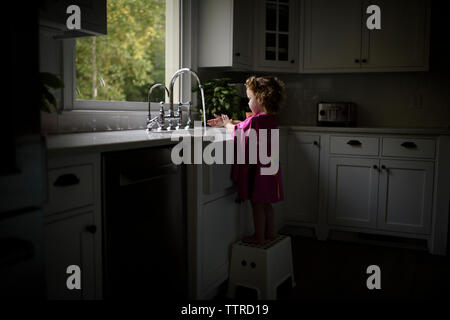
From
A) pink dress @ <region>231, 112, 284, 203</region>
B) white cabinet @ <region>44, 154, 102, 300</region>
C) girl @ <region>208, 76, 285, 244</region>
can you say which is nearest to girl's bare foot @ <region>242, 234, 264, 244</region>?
girl @ <region>208, 76, 285, 244</region>

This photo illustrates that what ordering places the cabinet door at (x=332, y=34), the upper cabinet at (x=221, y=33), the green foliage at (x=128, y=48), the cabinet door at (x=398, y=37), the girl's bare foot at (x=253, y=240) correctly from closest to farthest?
the girl's bare foot at (x=253, y=240)
the upper cabinet at (x=221, y=33)
the cabinet door at (x=398, y=37)
the cabinet door at (x=332, y=34)
the green foliage at (x=128, y=48)

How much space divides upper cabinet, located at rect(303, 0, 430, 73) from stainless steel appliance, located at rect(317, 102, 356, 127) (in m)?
0.30

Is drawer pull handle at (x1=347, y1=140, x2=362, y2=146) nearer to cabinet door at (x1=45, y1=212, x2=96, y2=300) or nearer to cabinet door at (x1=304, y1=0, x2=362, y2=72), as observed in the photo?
cabinet door at (x1=304, y1=0, x2=362, y2=72)

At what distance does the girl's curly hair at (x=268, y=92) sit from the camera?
2426 mm

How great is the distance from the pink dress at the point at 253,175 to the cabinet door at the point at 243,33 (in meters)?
1.06

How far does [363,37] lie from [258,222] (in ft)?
6.61

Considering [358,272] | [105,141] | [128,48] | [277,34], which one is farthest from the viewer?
[128,48]

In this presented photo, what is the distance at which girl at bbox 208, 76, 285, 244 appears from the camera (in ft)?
7.59

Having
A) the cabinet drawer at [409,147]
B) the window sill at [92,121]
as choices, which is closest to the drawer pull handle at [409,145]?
the cabinet drawer at [409,147]

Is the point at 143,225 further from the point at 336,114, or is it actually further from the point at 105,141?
the point at 336,114

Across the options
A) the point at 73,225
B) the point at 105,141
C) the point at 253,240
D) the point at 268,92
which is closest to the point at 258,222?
the point at 253,240

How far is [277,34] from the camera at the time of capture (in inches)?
143

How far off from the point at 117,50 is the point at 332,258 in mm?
4645

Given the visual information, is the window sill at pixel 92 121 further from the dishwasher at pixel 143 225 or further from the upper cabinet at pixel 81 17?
the dishwasher at pixel 143 225
